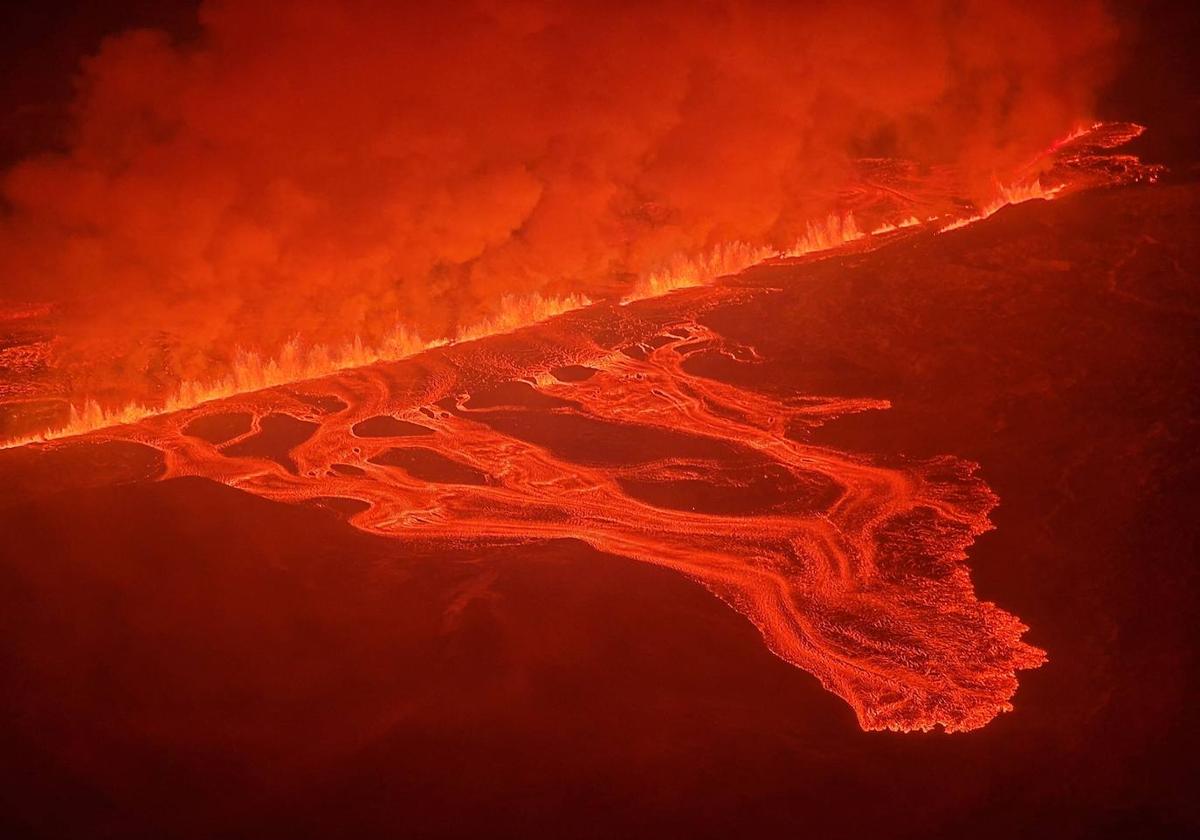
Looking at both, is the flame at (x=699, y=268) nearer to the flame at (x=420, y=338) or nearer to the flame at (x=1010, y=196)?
the flame at (x=420, y=338)

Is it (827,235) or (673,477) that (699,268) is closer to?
(827,235)

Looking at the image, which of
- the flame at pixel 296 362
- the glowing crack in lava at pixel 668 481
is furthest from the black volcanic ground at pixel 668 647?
the flame at pixel 296 362

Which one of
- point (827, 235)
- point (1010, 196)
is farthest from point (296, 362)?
A: point (1010, 196)

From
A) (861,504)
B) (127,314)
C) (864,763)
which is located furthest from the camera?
(127,314)

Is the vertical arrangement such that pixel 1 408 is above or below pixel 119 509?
above

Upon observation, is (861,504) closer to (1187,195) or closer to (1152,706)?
(1152,706)

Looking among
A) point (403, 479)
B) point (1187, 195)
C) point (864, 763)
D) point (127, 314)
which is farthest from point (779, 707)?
point (127, 314)
